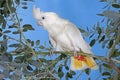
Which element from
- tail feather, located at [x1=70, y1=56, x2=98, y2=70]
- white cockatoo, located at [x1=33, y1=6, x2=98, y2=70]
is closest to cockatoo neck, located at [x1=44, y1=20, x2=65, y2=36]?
white cockatoo, located at [x1=33, y1=6, x2=98, y2=70]

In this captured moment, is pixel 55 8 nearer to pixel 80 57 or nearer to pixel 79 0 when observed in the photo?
pixel 79 0

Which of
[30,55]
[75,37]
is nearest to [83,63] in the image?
[75,37]

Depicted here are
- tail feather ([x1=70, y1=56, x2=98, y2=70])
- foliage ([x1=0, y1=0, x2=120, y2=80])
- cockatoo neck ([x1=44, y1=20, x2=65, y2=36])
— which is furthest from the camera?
cockatoo neck ([x1=44, y1=20, x2=65, y2=36])

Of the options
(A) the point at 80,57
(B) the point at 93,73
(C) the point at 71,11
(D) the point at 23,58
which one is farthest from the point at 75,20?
(D) the point at 23,58

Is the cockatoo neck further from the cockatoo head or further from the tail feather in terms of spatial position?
the tail feather

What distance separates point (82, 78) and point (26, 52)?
1103 millimetres

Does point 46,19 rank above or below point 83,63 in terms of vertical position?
above

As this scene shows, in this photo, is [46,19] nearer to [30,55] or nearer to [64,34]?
[64,34]

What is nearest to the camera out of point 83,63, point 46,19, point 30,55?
point 30,55

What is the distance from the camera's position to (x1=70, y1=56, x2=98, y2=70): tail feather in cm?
123

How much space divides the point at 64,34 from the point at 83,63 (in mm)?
175

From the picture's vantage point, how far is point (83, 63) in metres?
1.26

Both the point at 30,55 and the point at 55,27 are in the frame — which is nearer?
the point at 30,55

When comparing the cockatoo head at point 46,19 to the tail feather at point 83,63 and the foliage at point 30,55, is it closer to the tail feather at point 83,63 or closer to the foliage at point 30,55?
the foliage at point 30,55
